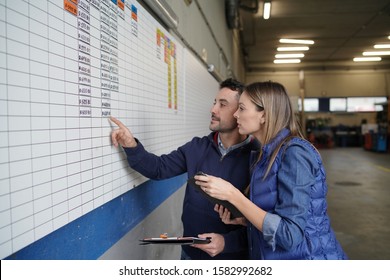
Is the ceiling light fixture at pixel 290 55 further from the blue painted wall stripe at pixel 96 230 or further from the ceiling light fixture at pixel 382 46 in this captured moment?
the blue painted wall stripe at pixel 96 230

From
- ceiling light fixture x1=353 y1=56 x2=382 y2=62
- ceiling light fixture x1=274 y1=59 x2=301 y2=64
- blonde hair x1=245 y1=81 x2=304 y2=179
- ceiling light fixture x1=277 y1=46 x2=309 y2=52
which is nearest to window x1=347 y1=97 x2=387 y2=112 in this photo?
ceiling light fixture x1=353 y1=56 x2=382 y2=62

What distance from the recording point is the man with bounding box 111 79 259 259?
153 centimetres

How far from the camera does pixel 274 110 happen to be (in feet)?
4.21

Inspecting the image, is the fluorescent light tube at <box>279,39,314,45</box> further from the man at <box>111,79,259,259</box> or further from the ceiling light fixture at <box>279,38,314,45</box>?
the man at <box>111,79,259,259</box>

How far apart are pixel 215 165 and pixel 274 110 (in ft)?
1.58

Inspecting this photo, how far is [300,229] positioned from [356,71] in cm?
1692

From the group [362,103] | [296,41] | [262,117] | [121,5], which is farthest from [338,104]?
[121,5]

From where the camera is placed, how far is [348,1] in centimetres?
782

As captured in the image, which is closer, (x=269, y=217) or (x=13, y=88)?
(x=13, y=88)

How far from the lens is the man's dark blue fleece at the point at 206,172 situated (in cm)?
154

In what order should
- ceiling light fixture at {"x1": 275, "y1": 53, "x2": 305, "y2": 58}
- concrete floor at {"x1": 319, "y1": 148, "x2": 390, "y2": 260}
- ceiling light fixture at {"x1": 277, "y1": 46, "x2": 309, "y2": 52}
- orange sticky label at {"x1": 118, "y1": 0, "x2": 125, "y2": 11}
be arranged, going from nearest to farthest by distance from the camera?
orange sticky label at {"x1": 118, "y1": 0, "x2": 125, "y2": 11}
concrete floor at {"x1": 319, "y1": 148, "x2": 390, "y2": 260}
ceiling light fixture at {"x1": 277, "y1": 46, "x2": 309, "y2": 52}
ceiling light fixture at {"x1": 275, "y1": 53, "x2": 305, "y2": 58}

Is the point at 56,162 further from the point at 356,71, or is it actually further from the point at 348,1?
the point at 356,71

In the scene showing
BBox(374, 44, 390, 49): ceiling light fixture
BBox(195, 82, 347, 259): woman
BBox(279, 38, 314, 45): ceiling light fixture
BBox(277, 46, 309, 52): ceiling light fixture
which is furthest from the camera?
BBox(277, 46, 309, 52): ceiling light fixture

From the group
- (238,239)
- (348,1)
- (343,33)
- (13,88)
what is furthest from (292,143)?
(343,33)
